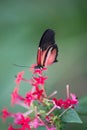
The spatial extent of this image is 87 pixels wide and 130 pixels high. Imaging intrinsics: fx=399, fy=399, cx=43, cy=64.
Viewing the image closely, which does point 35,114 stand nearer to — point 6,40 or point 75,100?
point 75,100

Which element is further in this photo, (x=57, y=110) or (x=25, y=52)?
(x=25, y=52)

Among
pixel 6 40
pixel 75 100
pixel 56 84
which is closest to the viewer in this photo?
pixel 75 100

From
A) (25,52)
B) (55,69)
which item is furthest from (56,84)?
(25,52)

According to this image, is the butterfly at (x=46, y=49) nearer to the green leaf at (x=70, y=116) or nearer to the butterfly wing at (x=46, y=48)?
the butterfly wing at (x=46, y=48)

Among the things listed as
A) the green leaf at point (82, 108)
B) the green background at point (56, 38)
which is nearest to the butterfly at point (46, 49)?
the green leaf at point (82, 108)

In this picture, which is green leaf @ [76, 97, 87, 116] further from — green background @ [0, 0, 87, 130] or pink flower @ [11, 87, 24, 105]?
green background @ [0, 0, 87, 130]

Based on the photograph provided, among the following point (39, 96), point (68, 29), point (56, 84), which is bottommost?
point (56, 84)
